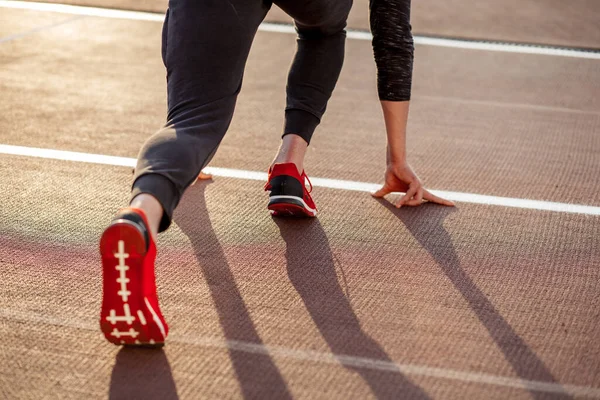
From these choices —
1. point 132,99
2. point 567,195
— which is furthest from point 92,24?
point 567,195

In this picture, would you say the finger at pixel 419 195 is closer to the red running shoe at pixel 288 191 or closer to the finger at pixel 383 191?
the finger at pixel 383 191

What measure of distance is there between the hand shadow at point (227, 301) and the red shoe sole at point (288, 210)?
21 centimetres

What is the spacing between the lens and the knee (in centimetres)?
256

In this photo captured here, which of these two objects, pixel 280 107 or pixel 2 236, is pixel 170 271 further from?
pixel 280 107

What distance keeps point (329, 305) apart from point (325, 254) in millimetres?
359

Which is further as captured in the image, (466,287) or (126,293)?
(466,287)

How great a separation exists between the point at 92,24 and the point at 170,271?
374 cm

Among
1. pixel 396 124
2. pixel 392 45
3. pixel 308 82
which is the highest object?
pixel 392 45

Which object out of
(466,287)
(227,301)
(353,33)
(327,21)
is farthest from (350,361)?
(353,33)

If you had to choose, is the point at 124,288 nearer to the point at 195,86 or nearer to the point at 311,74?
the point at 195,86

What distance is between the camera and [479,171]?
360 cm

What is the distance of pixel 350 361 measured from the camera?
2.13 meters

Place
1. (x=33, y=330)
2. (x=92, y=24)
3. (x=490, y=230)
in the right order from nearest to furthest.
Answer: (x=33, y=330) < (x=490, y=230) < (x=92, y=24)

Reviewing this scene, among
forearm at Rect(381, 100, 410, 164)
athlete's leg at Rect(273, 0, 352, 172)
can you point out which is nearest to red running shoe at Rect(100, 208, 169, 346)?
athlete's leg at Rect(273, 0, 352, 172)
